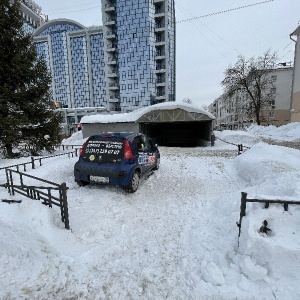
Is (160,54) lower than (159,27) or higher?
lower

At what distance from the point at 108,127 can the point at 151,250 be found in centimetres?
2008

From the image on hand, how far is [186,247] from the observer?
343 centimetres

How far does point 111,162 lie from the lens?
549 centimetres

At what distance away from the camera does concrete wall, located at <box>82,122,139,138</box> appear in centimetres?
2102

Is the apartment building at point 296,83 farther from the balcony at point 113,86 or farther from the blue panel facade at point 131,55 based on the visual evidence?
the balcony at point 113,86

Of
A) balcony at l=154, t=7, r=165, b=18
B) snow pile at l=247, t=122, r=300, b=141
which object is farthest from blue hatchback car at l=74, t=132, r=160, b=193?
balcony at l=154, t=7, r=165, b=18

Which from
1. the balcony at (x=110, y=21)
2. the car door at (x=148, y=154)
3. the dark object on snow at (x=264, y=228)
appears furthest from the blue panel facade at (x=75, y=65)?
the dark object on snow at (x=264, y=228)

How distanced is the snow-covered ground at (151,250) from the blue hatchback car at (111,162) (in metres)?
0.63

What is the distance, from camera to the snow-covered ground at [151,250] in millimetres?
2549

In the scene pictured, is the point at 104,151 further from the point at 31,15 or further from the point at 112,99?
the point at 31,15

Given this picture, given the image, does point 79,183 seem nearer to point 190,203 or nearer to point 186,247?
point 190,203

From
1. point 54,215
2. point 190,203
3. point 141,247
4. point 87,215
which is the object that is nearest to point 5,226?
point 54,215

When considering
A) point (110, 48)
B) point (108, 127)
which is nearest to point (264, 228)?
point (108, 127)

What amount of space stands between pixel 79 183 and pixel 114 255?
3.33m
